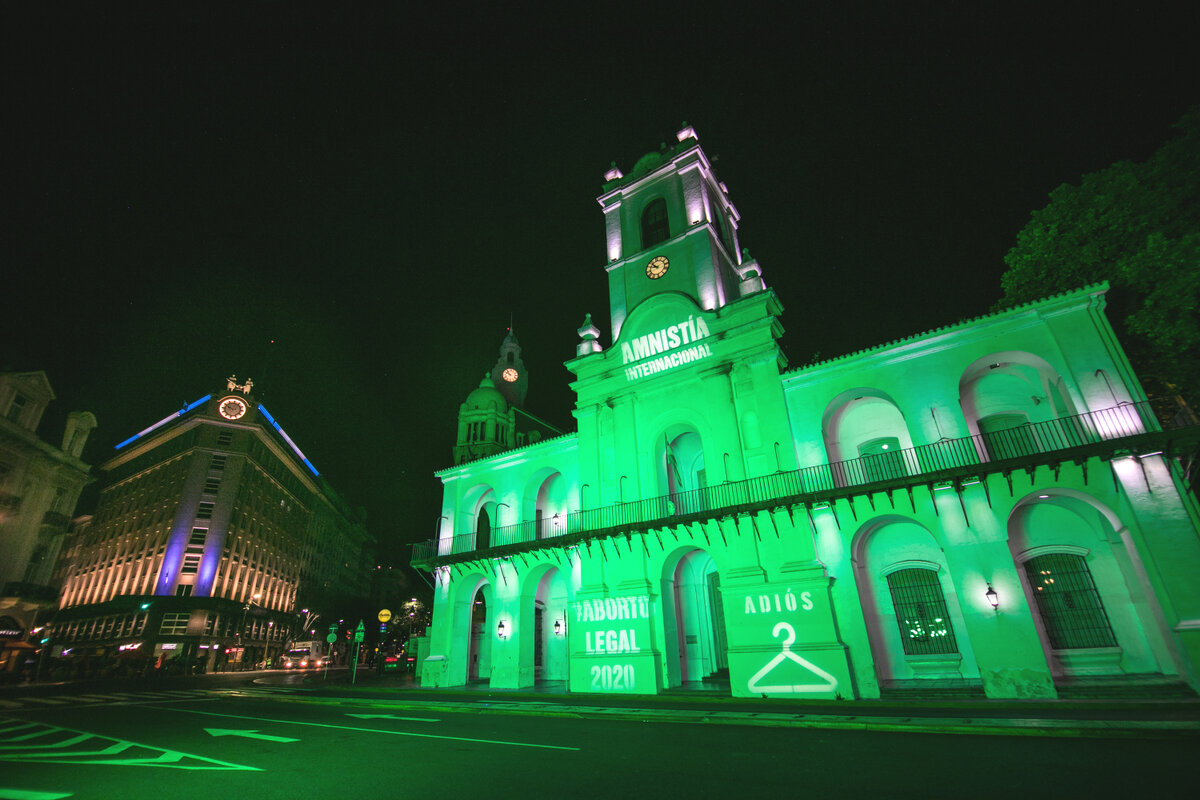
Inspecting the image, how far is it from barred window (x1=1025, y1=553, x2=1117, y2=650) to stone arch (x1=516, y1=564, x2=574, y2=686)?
1513cm

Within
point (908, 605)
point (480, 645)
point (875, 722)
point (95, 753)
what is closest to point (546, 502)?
point (480, 645)

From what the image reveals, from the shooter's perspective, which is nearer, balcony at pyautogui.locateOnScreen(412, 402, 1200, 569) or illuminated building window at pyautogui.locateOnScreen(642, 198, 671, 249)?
balcony at pyautogui.locateOnScreen(412, 402, 1200, 569)

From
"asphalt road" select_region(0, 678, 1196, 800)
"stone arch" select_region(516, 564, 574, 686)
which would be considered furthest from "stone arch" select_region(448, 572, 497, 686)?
"asphalt road" select_region(0, 678, 1196, 800)

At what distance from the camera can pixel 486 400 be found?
52.7m

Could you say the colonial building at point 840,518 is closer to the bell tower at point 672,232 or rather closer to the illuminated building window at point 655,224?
the bell tower at point 672,232

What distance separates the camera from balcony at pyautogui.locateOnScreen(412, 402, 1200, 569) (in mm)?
12617

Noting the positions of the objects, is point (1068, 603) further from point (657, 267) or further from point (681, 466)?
point (657, 267)

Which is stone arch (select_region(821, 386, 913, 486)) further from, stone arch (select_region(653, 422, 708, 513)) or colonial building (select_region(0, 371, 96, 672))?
colonial building (select_region(0, 371, 96, 672))

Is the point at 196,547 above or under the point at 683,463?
above

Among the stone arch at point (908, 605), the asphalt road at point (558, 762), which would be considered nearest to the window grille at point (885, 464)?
the stone arch at point (908, 605)

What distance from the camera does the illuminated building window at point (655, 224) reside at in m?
24.2

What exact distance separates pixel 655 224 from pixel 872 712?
20.6 metres

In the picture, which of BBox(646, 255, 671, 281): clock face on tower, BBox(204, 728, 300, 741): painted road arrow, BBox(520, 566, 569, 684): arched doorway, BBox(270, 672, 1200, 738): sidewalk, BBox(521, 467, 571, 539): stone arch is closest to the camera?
BBox(270, 672, 1200, 738): sidewalk

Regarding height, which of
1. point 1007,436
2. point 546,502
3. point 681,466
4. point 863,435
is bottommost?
point 1007,436
